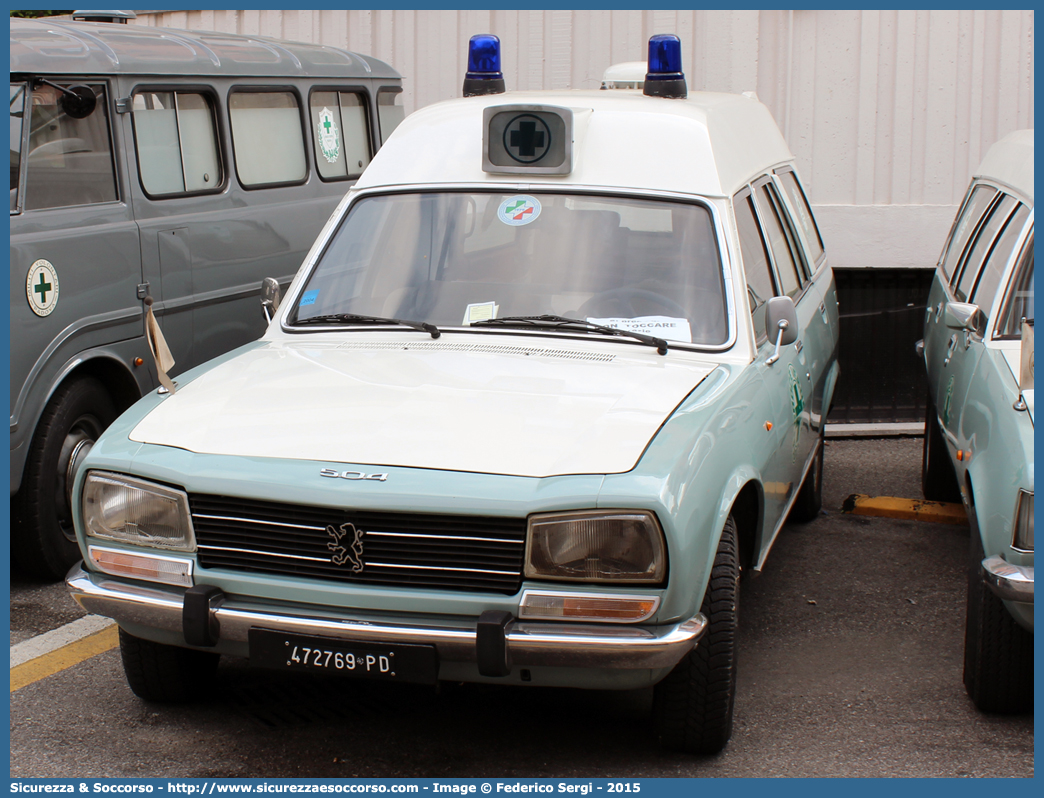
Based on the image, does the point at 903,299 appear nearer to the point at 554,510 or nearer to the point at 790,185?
the point at 790,185

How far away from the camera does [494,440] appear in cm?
341

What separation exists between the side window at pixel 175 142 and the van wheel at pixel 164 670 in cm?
277

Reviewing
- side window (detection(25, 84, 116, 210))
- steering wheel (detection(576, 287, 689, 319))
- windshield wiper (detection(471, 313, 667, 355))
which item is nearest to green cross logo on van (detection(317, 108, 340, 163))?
side window (detection(25, 84, 116, 210))

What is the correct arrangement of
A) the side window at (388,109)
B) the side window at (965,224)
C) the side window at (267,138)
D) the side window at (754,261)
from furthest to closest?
the side window at (388,109), the side window at (267,138), the side window at (965,224), the side window at (754,261)

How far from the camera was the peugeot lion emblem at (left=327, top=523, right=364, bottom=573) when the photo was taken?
3.31 m

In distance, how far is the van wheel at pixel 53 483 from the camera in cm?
524

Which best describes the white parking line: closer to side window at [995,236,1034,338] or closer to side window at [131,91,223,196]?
side window at [131,91,223,196]

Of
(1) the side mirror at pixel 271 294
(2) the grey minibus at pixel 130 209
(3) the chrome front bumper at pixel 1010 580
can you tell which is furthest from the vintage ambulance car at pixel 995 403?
(2) the grey minibus at pixel 130 209

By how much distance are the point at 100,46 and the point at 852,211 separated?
5.22 meters

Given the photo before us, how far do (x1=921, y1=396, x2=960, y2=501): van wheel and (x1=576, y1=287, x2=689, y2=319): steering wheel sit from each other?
264 cm

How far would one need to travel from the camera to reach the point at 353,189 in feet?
16.3

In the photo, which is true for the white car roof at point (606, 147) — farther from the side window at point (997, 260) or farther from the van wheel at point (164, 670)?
the van wheel at point (164, 670)

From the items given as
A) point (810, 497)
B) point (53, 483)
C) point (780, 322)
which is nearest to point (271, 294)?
point (53, 483)
